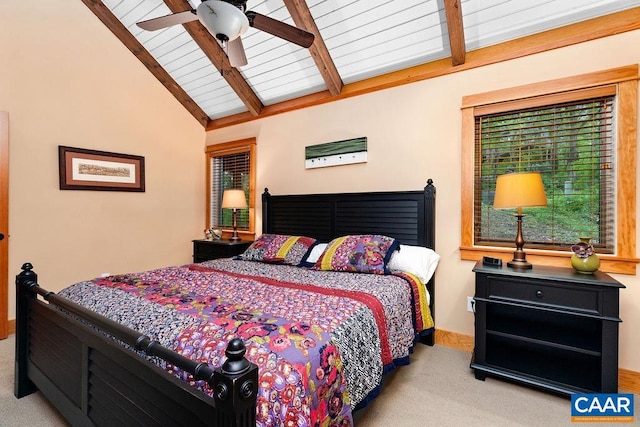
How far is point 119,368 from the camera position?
132 cm

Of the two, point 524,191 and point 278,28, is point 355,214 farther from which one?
point 278,28

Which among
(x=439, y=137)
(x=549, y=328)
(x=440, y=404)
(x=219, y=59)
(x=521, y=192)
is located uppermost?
(x=219, y=59)

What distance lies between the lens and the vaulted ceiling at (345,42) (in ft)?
7.75

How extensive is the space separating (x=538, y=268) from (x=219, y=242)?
10.8 ft

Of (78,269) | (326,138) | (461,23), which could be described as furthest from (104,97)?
(461,23)

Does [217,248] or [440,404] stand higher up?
[217,248]

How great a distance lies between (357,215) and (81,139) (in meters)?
3.13

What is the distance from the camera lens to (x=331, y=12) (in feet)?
9.05

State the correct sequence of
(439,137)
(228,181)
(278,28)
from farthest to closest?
1. (228,181)
2. (439,137)
3. (278,28)

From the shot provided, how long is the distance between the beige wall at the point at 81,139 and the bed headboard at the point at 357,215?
1488 millimetres

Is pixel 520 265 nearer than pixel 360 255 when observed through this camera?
Yes

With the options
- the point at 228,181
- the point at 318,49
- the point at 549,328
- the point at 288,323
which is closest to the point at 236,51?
the point at 318,49

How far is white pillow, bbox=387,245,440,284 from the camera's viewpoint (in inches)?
104

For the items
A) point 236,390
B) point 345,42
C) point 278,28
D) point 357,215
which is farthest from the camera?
point 357,215
